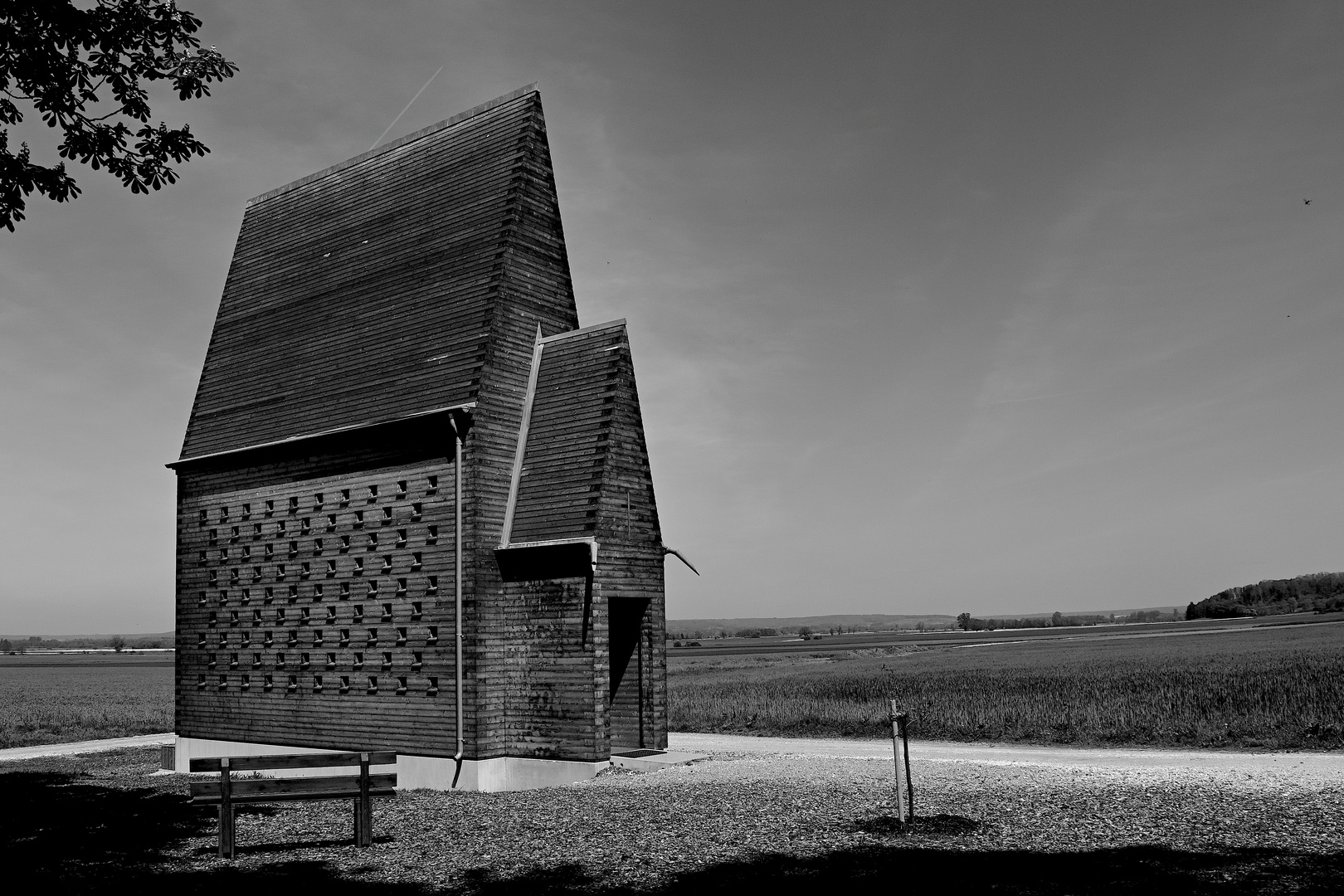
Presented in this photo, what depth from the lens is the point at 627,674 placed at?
2136 cm

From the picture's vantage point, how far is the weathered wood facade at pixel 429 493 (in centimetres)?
1984

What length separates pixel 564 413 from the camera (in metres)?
20.8

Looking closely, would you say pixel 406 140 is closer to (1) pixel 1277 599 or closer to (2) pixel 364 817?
(2) pixel 364 817

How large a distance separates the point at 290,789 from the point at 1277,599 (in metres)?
199

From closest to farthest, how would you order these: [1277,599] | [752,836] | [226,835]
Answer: [752,836]
[226,835]
[1277,599]

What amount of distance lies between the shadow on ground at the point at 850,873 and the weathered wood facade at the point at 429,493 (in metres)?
6.98

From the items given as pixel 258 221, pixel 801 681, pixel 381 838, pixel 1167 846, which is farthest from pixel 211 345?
pixel 801 681

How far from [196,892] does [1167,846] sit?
9.93m

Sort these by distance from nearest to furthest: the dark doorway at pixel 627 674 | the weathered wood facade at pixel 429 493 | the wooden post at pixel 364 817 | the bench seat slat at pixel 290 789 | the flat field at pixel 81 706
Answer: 1. the bench seat slat at pixel 290 789
2. the wooden post at pixel 364 817
3. the weathered wood facade at pixel 429 493
4. the dark doorway at pixel 627 674
5. the flat field at pixel 81 706

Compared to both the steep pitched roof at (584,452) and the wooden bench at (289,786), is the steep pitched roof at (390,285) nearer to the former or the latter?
the steep pitched roof at (584,452)

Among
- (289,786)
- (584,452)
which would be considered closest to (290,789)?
(289,786)

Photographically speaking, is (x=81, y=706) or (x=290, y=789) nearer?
(x=290, y=789)

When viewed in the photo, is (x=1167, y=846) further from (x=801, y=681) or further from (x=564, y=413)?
(x=801, y=681)

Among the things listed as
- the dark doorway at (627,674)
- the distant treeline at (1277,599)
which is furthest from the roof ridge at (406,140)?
the distant treeline at (1277,599)
